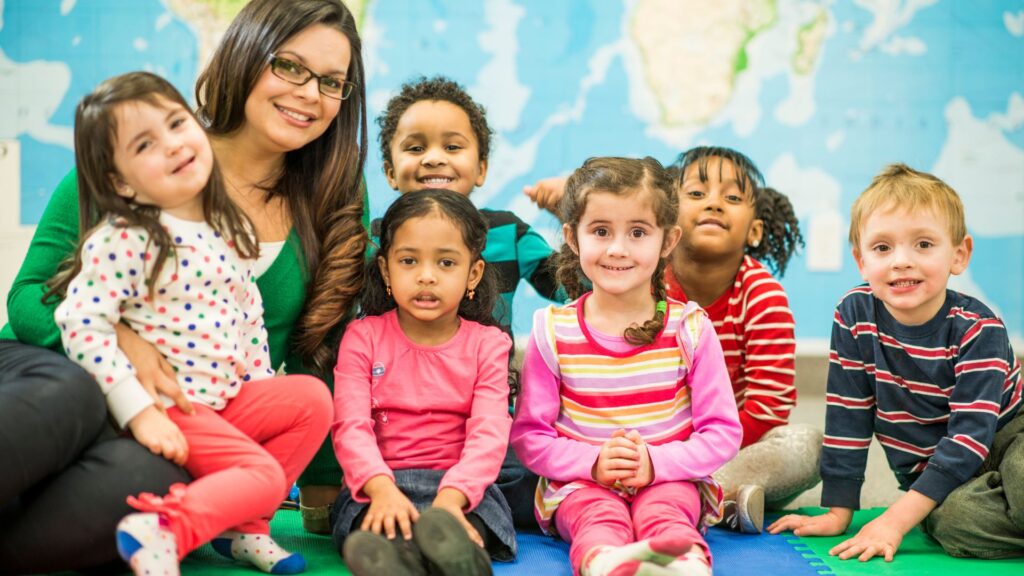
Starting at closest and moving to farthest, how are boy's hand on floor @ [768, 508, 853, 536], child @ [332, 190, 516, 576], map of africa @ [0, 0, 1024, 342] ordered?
child @ [332, 190, 516, 576], boy's hand on floor @ [768, 508, 853, 536], map of africa @ [0, 0, 1024, 342]

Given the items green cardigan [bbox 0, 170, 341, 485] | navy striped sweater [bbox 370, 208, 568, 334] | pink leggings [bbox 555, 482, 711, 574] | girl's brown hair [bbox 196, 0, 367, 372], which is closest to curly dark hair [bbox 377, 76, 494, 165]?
navy striped sweater [bbox 370, 208, 568, 334]

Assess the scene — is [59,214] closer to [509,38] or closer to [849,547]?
[849,547]

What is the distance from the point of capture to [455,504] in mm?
1633

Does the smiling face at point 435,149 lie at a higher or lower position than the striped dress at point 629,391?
higher

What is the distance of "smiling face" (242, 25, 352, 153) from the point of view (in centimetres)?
180

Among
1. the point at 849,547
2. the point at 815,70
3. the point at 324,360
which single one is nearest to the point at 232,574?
the point at 324,360

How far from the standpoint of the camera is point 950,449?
183cm

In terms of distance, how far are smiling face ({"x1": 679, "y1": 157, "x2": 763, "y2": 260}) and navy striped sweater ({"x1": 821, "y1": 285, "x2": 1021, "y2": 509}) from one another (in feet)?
1.33

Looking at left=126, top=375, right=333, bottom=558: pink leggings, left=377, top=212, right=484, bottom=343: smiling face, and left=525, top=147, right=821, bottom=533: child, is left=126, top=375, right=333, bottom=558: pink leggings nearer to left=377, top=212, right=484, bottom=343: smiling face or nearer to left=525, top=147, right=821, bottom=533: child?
left=377, top=212, right=484, bottom=343: smiling face

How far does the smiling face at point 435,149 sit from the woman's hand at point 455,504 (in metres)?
0.84

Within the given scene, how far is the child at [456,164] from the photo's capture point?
2.28 metres

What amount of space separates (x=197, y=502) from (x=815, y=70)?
3132 millimetres

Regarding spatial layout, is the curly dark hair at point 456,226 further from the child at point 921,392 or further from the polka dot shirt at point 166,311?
the child at point 921,392

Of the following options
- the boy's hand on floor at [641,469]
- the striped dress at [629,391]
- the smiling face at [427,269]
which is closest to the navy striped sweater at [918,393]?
the striped dress at [629,391]
